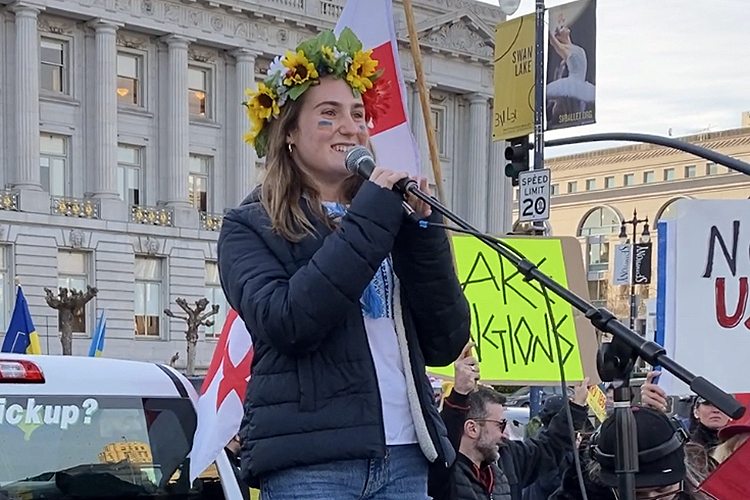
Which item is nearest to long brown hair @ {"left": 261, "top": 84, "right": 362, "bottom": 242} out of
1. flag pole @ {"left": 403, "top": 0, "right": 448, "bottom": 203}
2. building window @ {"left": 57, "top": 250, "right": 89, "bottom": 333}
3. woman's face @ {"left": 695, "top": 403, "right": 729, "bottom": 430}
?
flag pole @ {"left": 403, "top": 0, "right": 448, "bottom": 203}

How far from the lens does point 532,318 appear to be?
6395 mm

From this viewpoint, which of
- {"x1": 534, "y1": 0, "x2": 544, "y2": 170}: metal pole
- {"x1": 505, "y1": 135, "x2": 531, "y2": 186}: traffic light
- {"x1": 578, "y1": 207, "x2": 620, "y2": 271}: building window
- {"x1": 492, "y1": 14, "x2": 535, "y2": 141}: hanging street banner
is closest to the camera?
{"x1": 534, "y1": 0, "x2": 544, "y2": 170}: metal pole

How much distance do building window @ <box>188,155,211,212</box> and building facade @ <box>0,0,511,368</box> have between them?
57mm

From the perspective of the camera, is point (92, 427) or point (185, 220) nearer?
point (92, 427)

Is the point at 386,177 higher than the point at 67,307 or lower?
higher

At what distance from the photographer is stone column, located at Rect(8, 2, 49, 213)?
130 ft

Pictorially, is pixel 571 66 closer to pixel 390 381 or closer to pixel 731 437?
pixel 731 437

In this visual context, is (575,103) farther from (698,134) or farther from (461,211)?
(698,134)

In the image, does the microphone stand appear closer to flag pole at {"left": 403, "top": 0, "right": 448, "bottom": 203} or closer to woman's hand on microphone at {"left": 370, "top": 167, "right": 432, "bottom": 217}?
woman's hand on microphone at {"left": 370, "top": 167, "right": 432, "bottom": 217}

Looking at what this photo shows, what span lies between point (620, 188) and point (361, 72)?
81.0 metres

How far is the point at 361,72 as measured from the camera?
9.15 feet

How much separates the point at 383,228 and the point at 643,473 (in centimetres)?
125

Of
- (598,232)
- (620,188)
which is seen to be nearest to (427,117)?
(598,232)

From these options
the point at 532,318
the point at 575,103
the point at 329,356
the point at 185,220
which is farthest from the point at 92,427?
the point at 185,220
